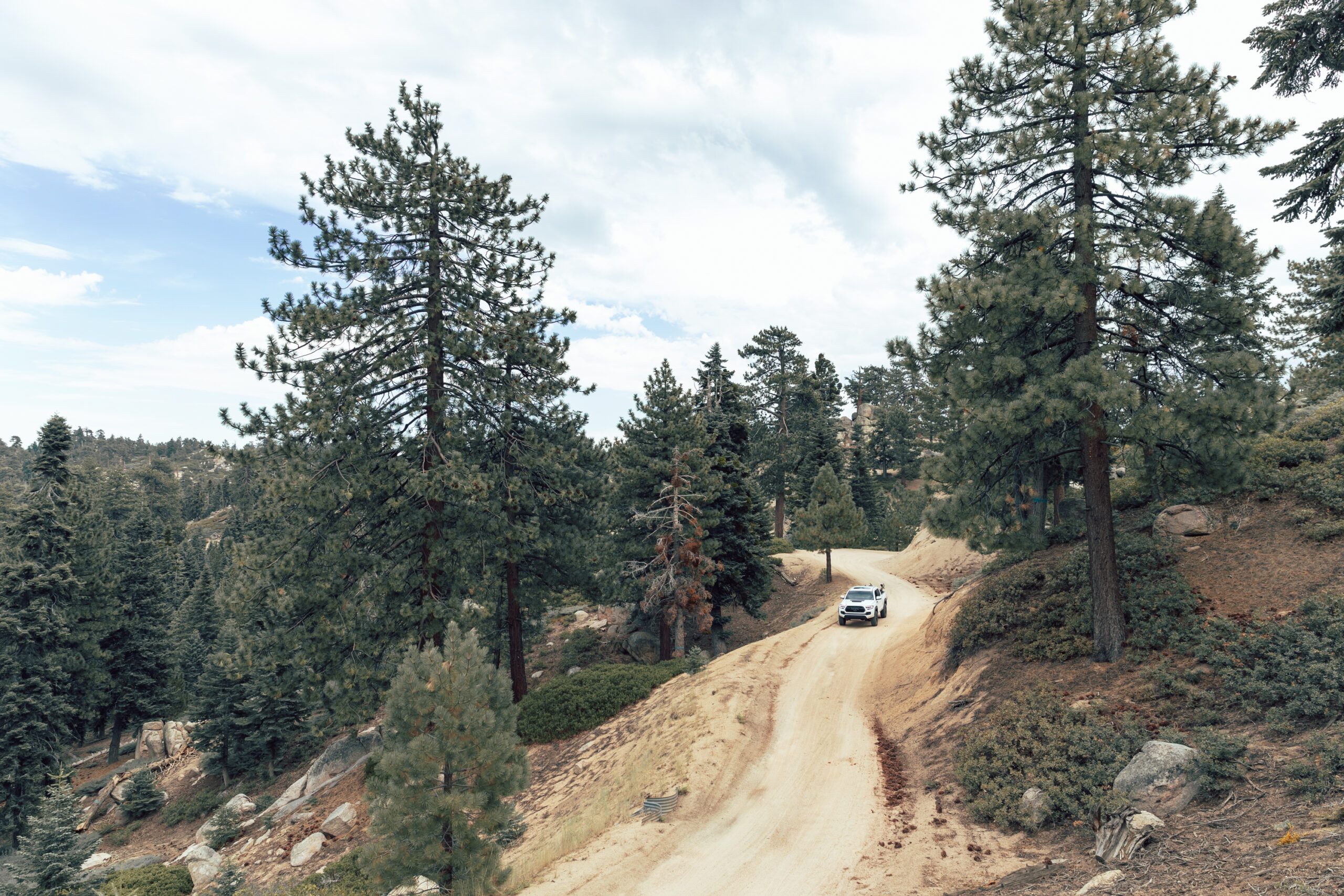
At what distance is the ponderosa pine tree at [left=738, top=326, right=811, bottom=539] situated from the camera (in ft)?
173

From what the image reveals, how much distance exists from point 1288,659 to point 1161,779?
11.9ft

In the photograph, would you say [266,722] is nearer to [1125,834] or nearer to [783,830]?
[783,830]

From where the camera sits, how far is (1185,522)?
15289 mm

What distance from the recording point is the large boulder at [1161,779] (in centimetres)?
822

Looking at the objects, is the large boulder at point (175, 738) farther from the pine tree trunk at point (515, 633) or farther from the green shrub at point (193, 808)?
the pine tree trunk at point (515, 633)

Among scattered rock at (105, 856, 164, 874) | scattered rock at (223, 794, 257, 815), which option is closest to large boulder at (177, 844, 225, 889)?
scattered rock at (105, 856, 164, 874)

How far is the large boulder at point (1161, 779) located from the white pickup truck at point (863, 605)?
680 inches

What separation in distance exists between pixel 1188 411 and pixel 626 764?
47.3 feet

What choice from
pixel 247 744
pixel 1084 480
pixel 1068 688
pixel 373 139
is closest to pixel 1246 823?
pixel 1068 688

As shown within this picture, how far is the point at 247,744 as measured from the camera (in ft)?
107

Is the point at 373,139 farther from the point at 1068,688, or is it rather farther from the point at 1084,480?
the point at 1068,688

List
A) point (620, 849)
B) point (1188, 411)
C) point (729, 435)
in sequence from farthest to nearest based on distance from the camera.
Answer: point (729, 435) → point (1188, 411) → point (620, 849)

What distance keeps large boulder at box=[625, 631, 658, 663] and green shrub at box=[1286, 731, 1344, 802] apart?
2297 centimetres

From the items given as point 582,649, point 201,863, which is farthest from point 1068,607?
point 201,863
